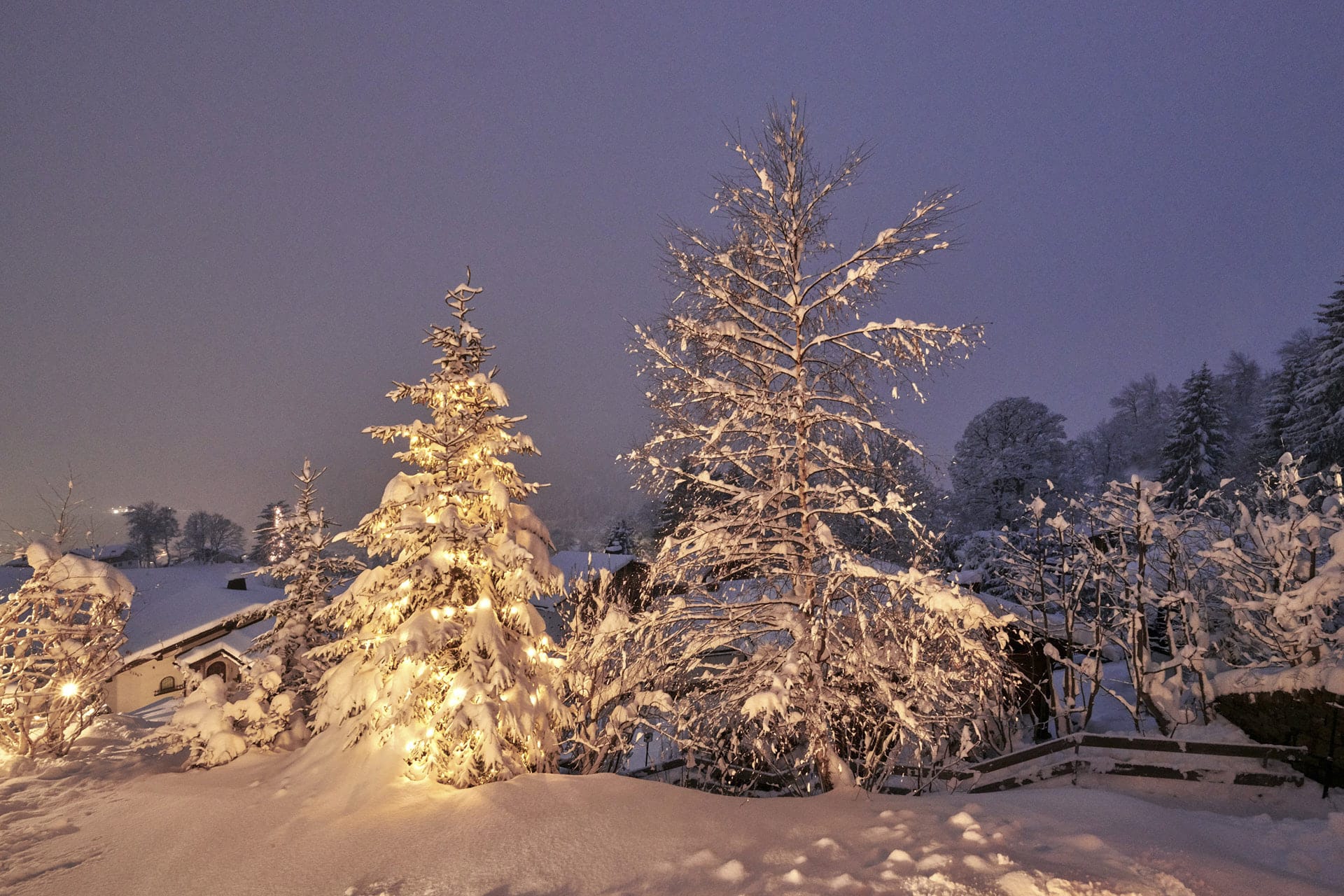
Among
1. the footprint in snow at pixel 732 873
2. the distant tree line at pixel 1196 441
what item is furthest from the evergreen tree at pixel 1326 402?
the footprint in snow at pixel 732 873

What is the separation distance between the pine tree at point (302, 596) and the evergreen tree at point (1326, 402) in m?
31.5

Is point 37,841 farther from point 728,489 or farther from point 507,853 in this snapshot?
point 728,489

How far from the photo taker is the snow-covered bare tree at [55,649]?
10672 millimetres

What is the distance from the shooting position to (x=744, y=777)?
12.6 metres

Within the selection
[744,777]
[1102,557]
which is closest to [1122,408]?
[1102,557]

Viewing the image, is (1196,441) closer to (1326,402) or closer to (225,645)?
(1326,402)

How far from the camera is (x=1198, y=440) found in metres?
28.8

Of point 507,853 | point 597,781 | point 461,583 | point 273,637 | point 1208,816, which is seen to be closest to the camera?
point 507,853

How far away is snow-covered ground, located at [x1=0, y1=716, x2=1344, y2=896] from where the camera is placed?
4.54 metres

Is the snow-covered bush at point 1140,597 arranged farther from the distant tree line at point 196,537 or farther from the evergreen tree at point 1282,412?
the distant tree line at point 196,537

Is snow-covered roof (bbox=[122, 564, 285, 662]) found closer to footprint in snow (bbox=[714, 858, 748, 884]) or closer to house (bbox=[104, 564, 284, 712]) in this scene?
house (bbox=[104, 564, 284, 712])

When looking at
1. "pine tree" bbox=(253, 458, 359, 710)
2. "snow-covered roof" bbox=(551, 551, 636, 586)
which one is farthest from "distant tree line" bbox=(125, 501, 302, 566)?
"pine tree" bbox=(253, 458, 359, 710)

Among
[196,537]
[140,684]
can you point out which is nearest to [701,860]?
[140,684]

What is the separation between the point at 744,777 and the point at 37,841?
1100 centimetres
